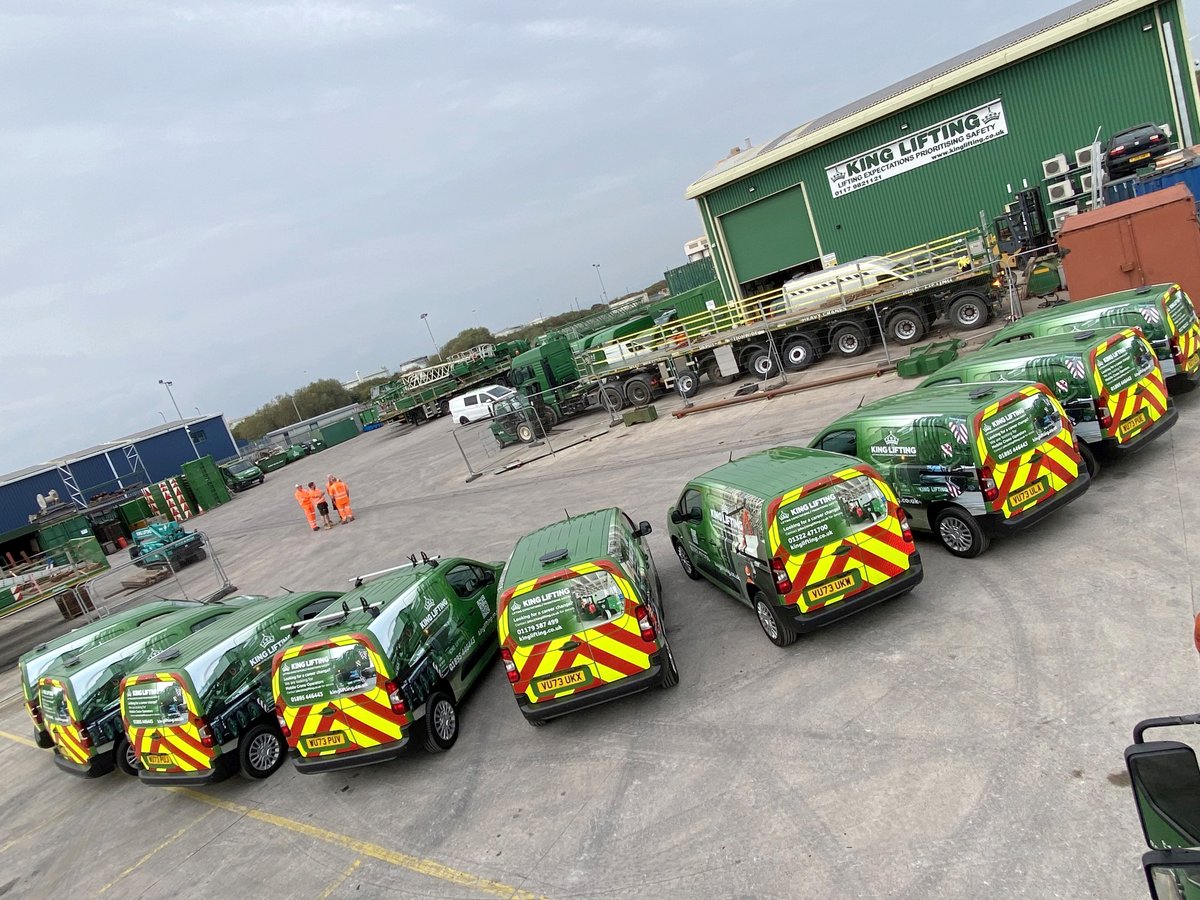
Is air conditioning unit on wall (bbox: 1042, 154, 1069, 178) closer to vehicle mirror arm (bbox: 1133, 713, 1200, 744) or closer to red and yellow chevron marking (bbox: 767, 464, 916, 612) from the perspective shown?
red and yellow chevron marking (bbox: 767, 464, 916, 612)

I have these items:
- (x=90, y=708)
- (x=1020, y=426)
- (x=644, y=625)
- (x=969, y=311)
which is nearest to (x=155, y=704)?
(x=90, y=708)

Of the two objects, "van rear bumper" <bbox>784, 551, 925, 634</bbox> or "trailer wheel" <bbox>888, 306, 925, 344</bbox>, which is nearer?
"van rear bumper" <bbox>784, 551, 925, 634</bbox>

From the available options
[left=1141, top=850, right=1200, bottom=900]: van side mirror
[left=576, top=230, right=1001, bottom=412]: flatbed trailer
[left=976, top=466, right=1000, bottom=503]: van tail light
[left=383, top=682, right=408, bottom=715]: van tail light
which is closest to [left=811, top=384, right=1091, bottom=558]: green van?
[left=976, top=466, right=1000, bottom=503]: van tail light

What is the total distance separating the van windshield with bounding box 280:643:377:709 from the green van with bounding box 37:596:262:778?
3.94 metres

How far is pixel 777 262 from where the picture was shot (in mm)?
27297

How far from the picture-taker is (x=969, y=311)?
1833 cm

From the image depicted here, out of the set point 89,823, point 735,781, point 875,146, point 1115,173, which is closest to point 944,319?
point 1115,173

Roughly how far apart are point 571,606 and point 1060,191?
21637 mm

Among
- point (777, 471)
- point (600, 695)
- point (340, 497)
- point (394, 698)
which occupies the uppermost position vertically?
point (777, 471)

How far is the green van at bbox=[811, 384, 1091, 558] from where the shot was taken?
7.30 metres

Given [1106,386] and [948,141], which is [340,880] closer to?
[1106,386]

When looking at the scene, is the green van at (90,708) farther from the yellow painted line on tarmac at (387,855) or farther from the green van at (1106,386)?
the green van at (1106,386)

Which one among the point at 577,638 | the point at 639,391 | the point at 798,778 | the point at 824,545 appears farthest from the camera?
the point at 639,391

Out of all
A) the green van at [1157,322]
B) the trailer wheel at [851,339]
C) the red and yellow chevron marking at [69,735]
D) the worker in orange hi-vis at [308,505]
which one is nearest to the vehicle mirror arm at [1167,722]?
the green van at [1157,322]
